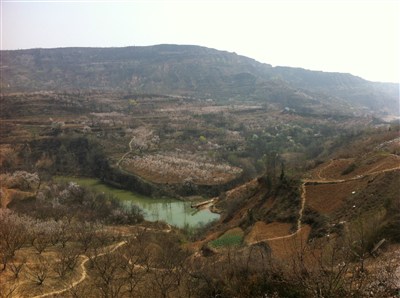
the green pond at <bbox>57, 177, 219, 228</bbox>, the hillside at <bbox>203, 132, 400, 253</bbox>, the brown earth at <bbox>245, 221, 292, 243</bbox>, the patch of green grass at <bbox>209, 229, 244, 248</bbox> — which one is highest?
the hillside at <bbox>203, 132, 400, 253</bbox>

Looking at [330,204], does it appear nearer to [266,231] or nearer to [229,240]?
[266,231]

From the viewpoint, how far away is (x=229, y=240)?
2891 cm

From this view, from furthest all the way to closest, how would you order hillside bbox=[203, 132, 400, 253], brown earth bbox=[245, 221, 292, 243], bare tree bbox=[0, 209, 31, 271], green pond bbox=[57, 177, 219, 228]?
1. green pond bbox=[57, 177, 219, 228]
2. brown earth bbox=[245, 221, 292, 243]
3. bare tree bbox=[0, 209, 31, 271]
4. hillside bbox=[203, 132, 400, 253]

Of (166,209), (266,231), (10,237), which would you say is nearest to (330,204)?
(266,231)

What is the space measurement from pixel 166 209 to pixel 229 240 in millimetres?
29804

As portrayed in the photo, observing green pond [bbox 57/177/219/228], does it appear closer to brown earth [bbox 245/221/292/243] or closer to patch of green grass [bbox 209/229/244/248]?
patch of green grass [bbox 209/229/244/248]

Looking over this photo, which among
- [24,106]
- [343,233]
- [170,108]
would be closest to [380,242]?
[343,233]

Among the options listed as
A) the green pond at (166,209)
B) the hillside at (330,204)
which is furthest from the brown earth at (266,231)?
the green pond at (166,209)

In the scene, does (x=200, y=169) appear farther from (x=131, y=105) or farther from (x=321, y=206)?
(x=131, y=105)

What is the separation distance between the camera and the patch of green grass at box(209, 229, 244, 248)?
27906 millimetres

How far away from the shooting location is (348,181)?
98.6 feet

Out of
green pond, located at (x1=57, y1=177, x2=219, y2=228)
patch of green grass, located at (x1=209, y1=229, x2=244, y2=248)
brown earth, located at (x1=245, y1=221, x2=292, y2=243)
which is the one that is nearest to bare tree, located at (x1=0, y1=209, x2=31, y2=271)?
patch of green grass, located at (x1=209, y1=229, x2=244, y2=248)

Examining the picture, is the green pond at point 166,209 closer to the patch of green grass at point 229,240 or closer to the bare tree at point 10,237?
the patch of green grass at point 229,240

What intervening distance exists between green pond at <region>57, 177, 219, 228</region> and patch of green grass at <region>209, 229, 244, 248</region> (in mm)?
16773
